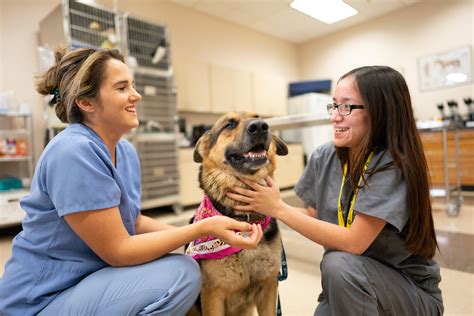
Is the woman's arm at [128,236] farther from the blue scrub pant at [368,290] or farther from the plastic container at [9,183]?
the plastic container at [9,183]

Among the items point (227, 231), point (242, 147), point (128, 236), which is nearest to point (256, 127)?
point (242, 147)

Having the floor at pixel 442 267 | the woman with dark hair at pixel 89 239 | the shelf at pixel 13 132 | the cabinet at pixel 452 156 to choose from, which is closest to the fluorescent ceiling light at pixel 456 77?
the cabinet at pixel 452 156

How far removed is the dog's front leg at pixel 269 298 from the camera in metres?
1.10

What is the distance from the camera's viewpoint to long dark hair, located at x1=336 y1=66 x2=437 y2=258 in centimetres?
95

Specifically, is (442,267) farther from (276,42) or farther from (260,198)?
(276,42)

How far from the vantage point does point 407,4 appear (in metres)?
4.80

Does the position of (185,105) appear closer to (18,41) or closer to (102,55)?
(18,41)

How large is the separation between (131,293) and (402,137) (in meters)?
0.92

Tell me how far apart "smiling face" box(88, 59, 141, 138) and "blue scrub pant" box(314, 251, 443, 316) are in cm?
80

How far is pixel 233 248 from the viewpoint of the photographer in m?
1.02

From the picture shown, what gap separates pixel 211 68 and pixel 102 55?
391cm

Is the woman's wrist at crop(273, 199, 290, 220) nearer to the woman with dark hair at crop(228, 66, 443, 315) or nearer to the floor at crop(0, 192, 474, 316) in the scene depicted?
the woman with dark hair at crop(228, 66, 443, 315)

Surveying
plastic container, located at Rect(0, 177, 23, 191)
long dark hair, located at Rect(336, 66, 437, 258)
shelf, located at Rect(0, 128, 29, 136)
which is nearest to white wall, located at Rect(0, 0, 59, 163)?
shelf, located at Rect(0, 128, 29, 136)

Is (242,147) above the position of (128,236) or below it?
above
